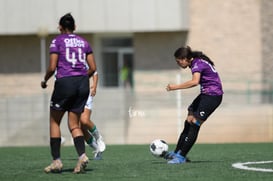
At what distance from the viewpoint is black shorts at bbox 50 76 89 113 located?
10.1 metres

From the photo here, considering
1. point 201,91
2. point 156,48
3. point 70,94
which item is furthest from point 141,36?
point 70,94

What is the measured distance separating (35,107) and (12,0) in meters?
7.90

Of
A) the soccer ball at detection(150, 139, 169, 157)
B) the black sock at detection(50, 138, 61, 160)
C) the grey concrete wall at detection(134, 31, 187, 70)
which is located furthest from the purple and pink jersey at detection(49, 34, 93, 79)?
the grey concrete wall at detection(134, 31, 187, 70)

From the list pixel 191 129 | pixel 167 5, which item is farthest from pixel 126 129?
pixel 191 129

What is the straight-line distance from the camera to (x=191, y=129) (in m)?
11.7

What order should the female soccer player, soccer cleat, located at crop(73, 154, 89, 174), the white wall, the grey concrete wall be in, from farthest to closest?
the grey concrete wall < the white wall < the female soccer player < soccer cleat, located at crop(73, 154, 89, 174)

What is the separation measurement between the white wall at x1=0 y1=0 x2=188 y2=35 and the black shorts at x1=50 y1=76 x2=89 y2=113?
21867mm

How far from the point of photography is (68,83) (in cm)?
1011

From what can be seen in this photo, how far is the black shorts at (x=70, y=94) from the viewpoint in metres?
10.1

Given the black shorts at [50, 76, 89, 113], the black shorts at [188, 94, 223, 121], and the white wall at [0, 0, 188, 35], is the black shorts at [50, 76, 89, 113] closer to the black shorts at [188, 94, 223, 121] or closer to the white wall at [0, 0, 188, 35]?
the black shorts at [188, 94, 223, 121]

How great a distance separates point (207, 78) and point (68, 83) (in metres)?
2.25

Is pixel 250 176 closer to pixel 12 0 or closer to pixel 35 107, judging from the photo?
pixel 35 107

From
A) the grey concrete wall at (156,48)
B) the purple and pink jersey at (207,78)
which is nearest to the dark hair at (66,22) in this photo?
the purple and pink jersey at (207,78)

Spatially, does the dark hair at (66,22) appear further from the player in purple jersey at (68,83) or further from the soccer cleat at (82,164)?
the soccer cleat at (82,164)
